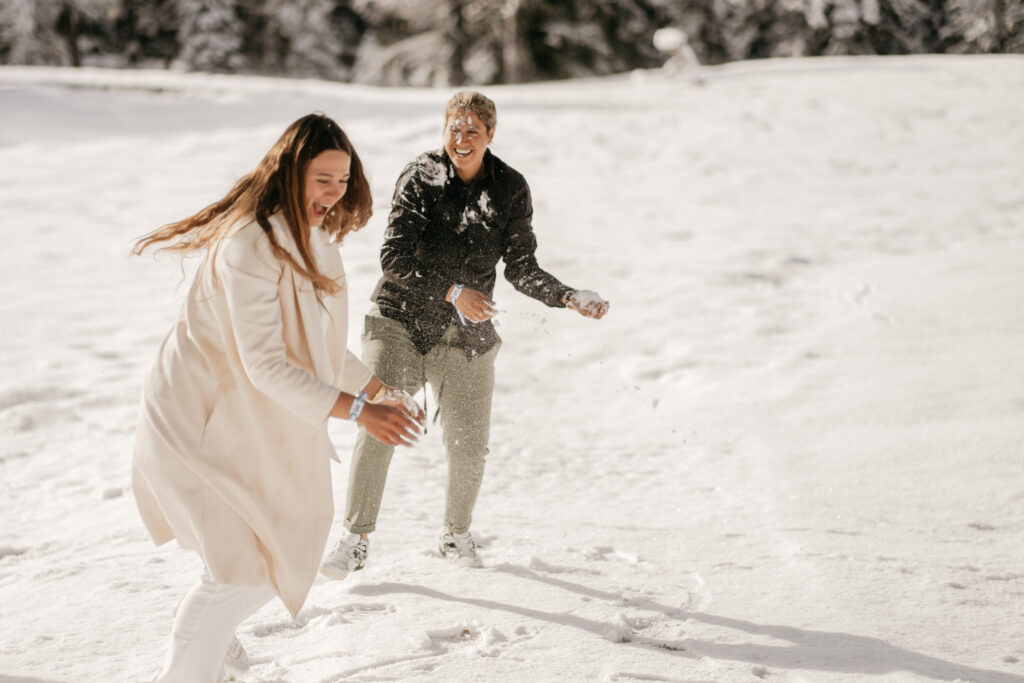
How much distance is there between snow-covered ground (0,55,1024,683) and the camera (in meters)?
3.29

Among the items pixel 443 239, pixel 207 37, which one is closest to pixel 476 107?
pixel 443 239

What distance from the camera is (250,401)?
8.00 ft

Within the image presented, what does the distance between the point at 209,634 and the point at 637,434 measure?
3.63 metres

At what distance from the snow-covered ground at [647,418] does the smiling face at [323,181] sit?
53.7 inches

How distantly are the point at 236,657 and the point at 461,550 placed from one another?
3.69 feet

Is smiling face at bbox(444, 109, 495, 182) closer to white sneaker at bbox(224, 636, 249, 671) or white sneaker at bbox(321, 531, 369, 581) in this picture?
white sneaker at bbox(321, 531, 369, 581)

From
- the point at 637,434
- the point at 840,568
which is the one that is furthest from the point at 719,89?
the point at 840,568

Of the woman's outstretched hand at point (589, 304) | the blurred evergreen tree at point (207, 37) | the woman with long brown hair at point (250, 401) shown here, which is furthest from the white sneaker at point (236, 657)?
the blurred evergreen tree at point (207, 37)

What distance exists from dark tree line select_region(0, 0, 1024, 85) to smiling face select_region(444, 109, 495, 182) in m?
19.8

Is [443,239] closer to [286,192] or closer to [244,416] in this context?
[286,192]

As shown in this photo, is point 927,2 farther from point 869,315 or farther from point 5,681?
point 5,681

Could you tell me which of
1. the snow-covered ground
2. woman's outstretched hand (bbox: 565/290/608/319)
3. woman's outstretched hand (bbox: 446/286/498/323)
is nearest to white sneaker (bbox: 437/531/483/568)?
the snow-covered ground

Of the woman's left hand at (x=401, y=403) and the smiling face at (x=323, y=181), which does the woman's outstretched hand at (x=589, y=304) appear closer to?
the woman's left hand at (x=401, y=403)

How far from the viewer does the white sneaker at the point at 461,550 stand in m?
3.84
